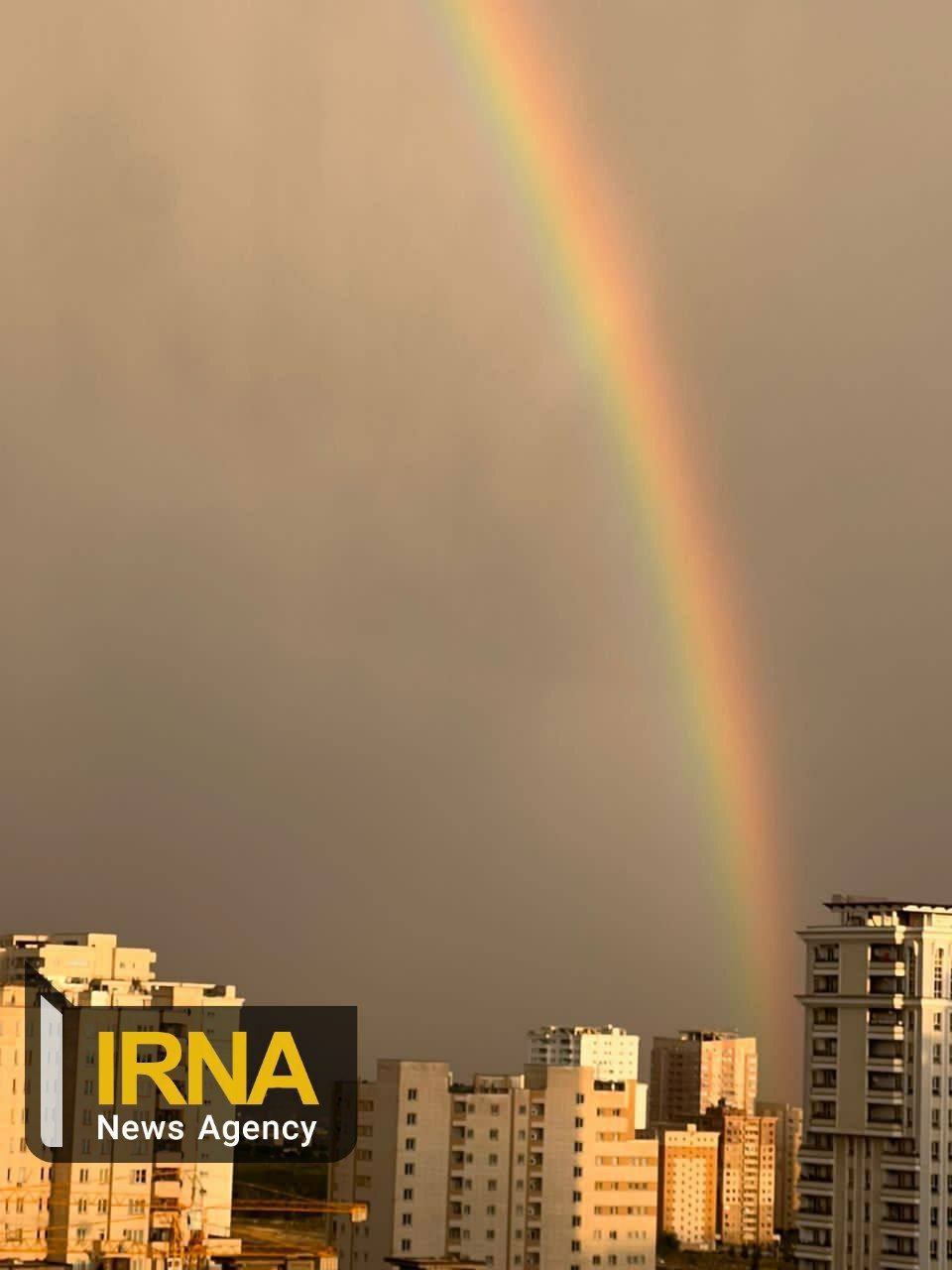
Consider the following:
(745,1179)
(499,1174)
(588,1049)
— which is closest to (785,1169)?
(745,1179)

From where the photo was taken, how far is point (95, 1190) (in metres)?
32.0

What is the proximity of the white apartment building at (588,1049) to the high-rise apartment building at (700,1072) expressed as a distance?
7.21 feet

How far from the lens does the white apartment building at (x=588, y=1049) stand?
84.2 m

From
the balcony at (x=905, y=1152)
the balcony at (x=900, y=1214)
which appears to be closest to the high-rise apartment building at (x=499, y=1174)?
the balcony at (x=900, y=1214)

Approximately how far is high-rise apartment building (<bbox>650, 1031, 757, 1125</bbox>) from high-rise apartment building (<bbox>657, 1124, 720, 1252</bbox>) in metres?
15.5

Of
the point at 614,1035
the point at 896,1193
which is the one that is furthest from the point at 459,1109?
the point at 614,1035

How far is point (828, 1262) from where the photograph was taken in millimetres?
Result: 30703

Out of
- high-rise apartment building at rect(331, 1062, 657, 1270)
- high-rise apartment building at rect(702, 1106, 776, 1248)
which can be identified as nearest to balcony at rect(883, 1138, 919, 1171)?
high-rise apartment building at rect(331, 1062, 657, 1270)

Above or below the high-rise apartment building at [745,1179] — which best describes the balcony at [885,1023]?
above

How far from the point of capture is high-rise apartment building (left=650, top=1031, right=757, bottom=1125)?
87.3 meters

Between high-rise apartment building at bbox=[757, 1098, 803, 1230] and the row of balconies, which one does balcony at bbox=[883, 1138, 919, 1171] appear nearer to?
the row of balconies

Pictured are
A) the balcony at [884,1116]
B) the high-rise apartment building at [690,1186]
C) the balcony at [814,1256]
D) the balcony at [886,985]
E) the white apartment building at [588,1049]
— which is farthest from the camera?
the white apartment building at [588,1049]

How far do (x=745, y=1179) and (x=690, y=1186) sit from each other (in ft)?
6.68

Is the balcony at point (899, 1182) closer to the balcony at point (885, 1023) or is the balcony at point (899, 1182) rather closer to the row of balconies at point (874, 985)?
the balcony at point (885, 1023)
